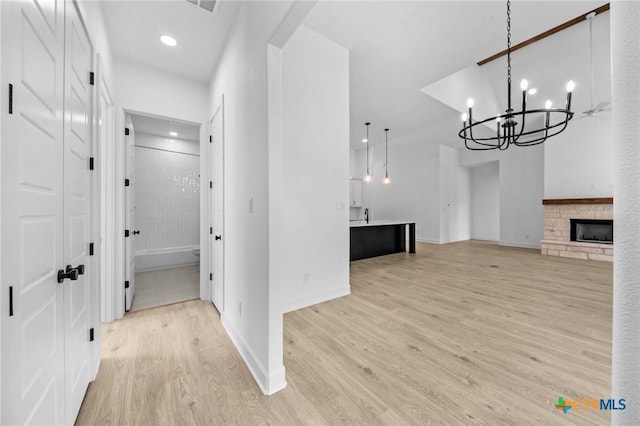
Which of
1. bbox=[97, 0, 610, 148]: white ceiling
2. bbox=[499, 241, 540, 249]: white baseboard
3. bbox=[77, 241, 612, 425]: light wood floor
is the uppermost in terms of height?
bbox=[97, 0, 610, 148]: white ceiling

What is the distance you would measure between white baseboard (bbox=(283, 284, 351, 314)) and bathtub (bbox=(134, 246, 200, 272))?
2.85 meters

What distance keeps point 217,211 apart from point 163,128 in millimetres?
2853

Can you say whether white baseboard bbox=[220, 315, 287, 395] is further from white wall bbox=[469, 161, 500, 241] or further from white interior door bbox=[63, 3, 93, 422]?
white wall bbox=[469, 161, 500, 241]

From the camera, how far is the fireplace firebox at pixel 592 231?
5230 millimetres

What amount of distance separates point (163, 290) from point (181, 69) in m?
2.94

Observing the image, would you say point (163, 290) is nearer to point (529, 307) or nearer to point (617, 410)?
point (617, 410)

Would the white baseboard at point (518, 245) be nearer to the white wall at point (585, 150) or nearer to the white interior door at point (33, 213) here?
the white wall at point (585, 150)

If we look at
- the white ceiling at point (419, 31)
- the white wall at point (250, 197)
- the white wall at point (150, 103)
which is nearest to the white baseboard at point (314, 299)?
the white wall at point (250, 197)

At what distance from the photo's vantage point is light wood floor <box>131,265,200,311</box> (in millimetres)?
3148

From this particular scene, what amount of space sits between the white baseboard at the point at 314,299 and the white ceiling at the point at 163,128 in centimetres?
336

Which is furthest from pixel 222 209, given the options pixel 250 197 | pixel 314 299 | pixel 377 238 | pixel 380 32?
pixel 377 238

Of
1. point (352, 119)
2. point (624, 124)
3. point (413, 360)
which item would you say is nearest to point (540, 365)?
point (413, 360)

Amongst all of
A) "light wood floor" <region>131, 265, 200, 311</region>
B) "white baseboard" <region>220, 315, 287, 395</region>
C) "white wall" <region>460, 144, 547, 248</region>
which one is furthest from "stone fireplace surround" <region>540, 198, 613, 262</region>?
"light wood floor" <region>131, 265, 200, 311</region>

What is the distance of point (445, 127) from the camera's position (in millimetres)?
6520
